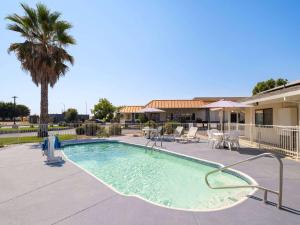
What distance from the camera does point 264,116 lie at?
15336 mm

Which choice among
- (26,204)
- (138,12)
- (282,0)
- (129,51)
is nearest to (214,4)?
(282,0)

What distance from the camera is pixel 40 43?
17.6 metres

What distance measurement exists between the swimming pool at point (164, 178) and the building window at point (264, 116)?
24.3ft

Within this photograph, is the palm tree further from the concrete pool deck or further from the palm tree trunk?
the concrete pool deck

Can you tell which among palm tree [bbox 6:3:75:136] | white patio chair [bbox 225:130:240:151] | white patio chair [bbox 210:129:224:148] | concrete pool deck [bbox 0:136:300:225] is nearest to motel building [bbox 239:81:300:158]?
white patio chair [bbox 225:130:240:151]

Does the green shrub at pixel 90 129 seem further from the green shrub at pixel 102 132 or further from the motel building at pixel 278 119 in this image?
the motel building at pixel 278 119

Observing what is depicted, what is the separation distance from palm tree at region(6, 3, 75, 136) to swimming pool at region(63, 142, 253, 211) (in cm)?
728

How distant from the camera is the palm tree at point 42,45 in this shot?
55.5 feet

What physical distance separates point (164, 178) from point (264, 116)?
34.1 feet

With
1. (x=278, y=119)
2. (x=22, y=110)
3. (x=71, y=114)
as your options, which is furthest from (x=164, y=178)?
(x=22, y=110)

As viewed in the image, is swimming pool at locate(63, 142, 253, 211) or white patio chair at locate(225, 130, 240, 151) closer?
swimming pool at locate(63, 142, 253, 211)

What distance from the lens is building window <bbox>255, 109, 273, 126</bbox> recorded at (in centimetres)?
1454

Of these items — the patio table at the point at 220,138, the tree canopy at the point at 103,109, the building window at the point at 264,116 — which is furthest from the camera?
the tree canopy at the point at 103,109

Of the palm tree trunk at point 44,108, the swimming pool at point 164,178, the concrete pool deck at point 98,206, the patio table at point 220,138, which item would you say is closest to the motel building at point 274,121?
the patio table at point 220,138
